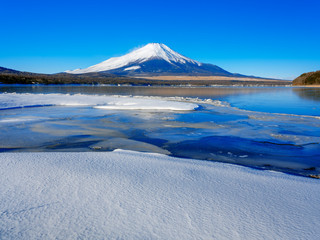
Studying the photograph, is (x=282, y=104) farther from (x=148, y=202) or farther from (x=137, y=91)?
(x=137, y=91)

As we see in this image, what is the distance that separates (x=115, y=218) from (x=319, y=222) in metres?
1.30

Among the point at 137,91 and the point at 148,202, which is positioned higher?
the point at 137,91

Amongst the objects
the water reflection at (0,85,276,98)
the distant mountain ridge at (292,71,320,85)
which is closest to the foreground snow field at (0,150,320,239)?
the water reflection at (0,85,276,98)

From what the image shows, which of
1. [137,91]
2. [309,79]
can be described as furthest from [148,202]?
[309,79]

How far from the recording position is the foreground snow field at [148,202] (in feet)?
4.61

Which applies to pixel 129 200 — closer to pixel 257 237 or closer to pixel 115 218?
pixel 115 218

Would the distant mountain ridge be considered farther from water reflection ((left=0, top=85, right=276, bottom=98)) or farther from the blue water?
the blue water

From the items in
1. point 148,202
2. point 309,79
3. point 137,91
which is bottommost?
point 148,202

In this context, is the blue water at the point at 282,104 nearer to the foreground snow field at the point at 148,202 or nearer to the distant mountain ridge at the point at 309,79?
the foreground snow field at the point at 148,202

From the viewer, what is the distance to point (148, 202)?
5.67ft

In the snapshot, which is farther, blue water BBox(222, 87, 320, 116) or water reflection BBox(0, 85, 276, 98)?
water reflection BBox(0, 85, 276, 98)

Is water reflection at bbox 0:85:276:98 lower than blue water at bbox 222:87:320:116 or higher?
higher

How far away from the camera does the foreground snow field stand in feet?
4.61

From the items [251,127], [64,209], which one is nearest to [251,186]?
[64,209]
